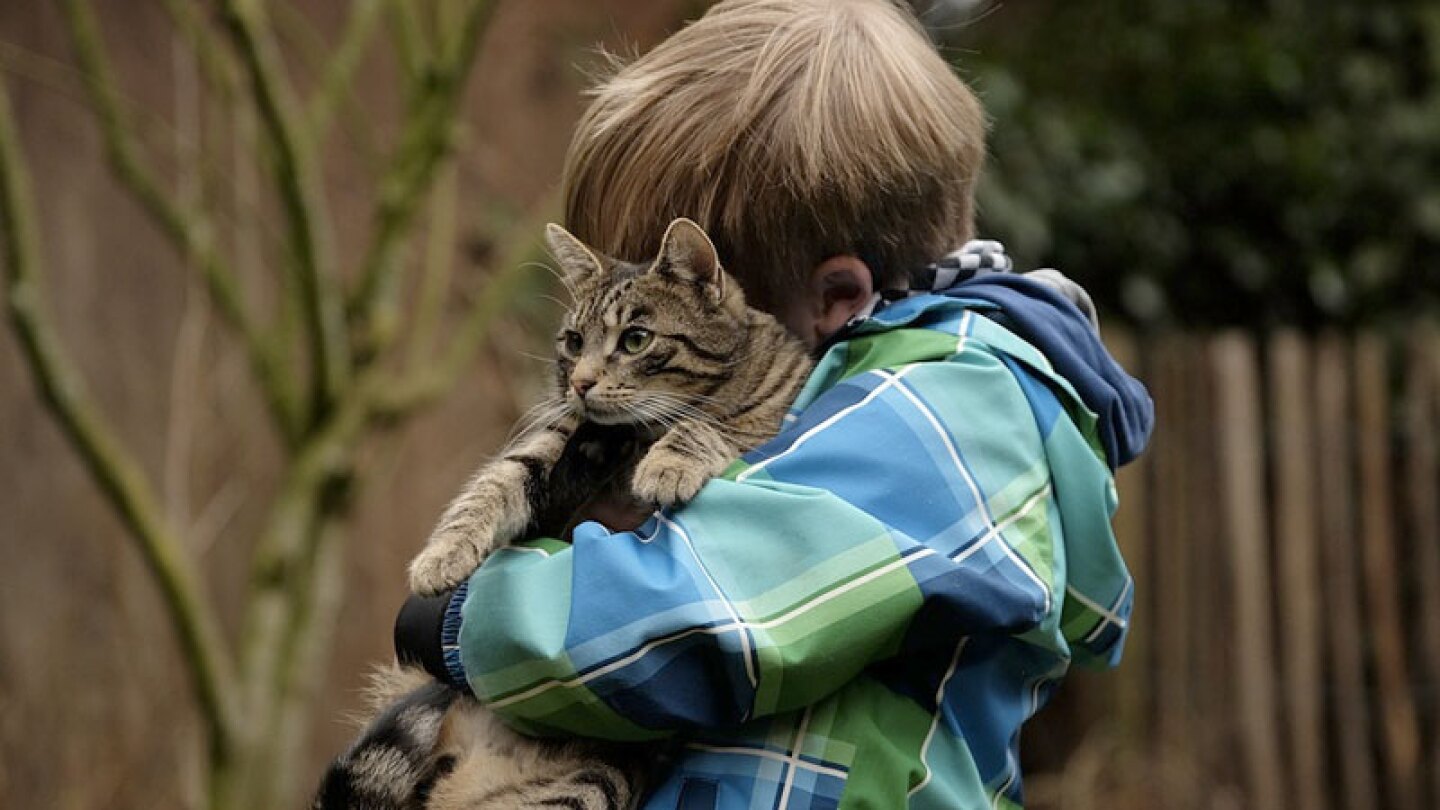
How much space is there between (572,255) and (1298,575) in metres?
3.69

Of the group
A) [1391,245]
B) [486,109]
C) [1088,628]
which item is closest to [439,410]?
[486,109]

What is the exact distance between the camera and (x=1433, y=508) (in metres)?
5.10

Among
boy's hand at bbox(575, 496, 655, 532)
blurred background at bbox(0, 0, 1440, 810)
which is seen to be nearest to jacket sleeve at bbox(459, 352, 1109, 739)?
boy's hand at bbox(575, 496, 655, 532)

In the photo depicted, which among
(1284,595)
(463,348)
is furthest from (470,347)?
(1284,595)

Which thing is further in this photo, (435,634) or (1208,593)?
(1208,593)

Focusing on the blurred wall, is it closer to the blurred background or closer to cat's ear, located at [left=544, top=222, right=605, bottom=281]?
the blurred background

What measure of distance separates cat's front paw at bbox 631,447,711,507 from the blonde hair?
40 centimetres

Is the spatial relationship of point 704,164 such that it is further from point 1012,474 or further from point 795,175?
point 1012,474

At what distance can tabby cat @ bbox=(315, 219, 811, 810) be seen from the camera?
189 centimetres

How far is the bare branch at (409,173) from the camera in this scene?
3766 millimetres

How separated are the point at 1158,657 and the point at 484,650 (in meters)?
3.98

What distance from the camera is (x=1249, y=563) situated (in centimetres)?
508

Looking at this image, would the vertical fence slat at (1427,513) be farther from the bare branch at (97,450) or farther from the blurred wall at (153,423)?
the bare branch at (97,450)

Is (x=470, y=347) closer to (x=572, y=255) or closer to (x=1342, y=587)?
(x=572, y=255)
